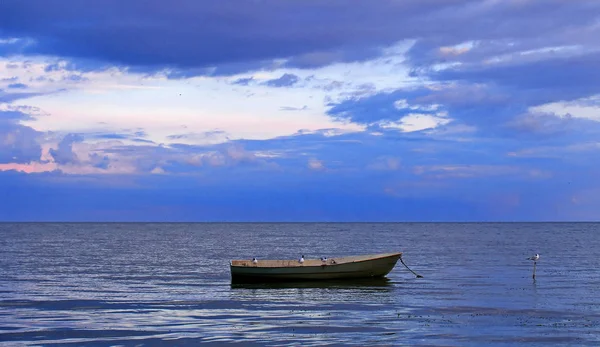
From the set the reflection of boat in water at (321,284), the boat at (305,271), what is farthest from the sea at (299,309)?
the boat at (305,271)

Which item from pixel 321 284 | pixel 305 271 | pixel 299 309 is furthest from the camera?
pixel 305 271

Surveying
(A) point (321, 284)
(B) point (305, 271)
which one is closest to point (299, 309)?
(A) point (321, 284)

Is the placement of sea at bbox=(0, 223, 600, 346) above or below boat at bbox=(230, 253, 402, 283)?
below

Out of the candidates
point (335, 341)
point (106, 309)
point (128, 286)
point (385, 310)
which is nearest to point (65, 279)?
point (128, 286)

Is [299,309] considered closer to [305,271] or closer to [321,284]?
[321,284]

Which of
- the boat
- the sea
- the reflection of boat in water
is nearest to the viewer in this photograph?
the sea

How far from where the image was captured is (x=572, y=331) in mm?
28453

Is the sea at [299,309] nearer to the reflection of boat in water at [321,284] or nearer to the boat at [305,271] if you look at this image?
the reflection of boat in water at [321,284]

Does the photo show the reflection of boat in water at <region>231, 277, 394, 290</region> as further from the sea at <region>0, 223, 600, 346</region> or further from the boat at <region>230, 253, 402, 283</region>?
the boat at <region>230, 253, 402, 283</region>

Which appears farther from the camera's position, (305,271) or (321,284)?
(305,271)

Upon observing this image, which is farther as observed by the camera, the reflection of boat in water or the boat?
the boat

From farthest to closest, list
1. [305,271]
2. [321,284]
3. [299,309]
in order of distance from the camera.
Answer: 1. [305,271]
2. [321,284]
3. [299,309]

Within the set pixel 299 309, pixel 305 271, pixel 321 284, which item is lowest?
pixel 299 309

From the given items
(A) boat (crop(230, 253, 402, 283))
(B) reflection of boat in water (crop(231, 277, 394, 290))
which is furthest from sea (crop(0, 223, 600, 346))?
(A) boat (crop(230, 253, 402, 283))
